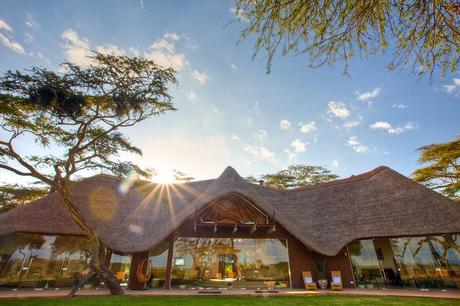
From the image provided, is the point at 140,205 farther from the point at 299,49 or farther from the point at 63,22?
the point at 299,49

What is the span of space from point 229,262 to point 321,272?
199 inches

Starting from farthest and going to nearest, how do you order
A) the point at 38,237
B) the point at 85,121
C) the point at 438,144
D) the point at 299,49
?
the point at 438,144 < the point at 38,237 < the point at 85,121 < the point at 299,49

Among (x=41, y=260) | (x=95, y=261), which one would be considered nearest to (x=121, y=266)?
(x=95, y=261)

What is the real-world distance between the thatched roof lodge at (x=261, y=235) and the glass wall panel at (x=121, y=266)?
57 mm

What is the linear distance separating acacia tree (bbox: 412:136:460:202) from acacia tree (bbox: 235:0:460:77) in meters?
17.2

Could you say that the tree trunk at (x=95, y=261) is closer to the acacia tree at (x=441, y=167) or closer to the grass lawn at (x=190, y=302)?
the grass lawn at (x=190, y=302)

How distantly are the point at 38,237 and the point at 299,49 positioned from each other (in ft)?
46.6

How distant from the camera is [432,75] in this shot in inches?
150

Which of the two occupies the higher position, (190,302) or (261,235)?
(261,235)

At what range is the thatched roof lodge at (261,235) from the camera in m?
11.3

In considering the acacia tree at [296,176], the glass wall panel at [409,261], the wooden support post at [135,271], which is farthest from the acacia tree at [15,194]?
the glass wall panel at [409,261]

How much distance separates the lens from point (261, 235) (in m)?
13.2

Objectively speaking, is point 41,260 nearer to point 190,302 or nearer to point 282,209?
point 190,302

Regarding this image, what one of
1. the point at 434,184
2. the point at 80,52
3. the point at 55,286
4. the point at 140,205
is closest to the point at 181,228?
the point at 140,205
